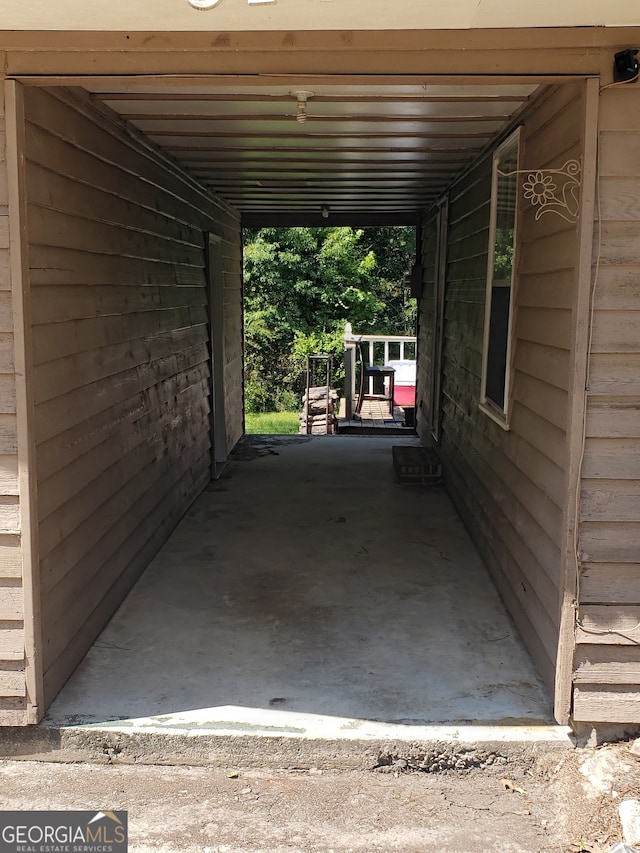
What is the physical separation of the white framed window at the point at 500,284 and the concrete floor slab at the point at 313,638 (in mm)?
1060

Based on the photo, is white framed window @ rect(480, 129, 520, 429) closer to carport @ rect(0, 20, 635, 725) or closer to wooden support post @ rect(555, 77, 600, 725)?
carport @ rect(0, 20, 635, 725)

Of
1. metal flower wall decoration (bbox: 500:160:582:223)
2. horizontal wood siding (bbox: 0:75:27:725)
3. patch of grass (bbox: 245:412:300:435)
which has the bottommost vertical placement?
patch of grass (bbox: 245:412:300:435)

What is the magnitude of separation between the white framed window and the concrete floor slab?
3.48 ft

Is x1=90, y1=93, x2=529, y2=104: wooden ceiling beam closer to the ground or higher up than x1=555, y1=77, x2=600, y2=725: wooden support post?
higher up

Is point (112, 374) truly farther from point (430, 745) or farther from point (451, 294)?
point (451, 294)

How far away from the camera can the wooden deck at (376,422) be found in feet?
34.3

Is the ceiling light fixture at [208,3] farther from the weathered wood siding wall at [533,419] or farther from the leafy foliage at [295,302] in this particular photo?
the leafy foliage at [295,302]

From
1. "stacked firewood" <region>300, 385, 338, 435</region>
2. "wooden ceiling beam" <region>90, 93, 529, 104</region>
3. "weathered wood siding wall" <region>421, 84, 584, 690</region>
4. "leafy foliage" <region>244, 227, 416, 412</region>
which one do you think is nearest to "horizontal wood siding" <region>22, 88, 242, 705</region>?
"wooden ceiling beam" <region>90, 93, 529, 104</region>

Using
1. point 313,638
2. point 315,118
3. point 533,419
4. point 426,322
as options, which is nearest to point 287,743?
point 313,638

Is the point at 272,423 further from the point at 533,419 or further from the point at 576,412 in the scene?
the point at 576,412

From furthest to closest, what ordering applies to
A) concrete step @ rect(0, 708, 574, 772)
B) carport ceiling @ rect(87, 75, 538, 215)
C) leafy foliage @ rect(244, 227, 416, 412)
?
leafy foliage @ rect(244, 227, 416, 412) < carport ceiling @ rect(87, 75, 538, 215) < concrete step @ rect(0, 708, 574, 772)

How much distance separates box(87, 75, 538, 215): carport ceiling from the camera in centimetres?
347

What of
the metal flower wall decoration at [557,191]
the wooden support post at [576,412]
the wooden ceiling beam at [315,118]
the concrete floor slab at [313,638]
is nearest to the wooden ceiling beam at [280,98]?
the wooden ceiling beam at [315,118]

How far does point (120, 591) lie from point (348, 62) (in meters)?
2.81
